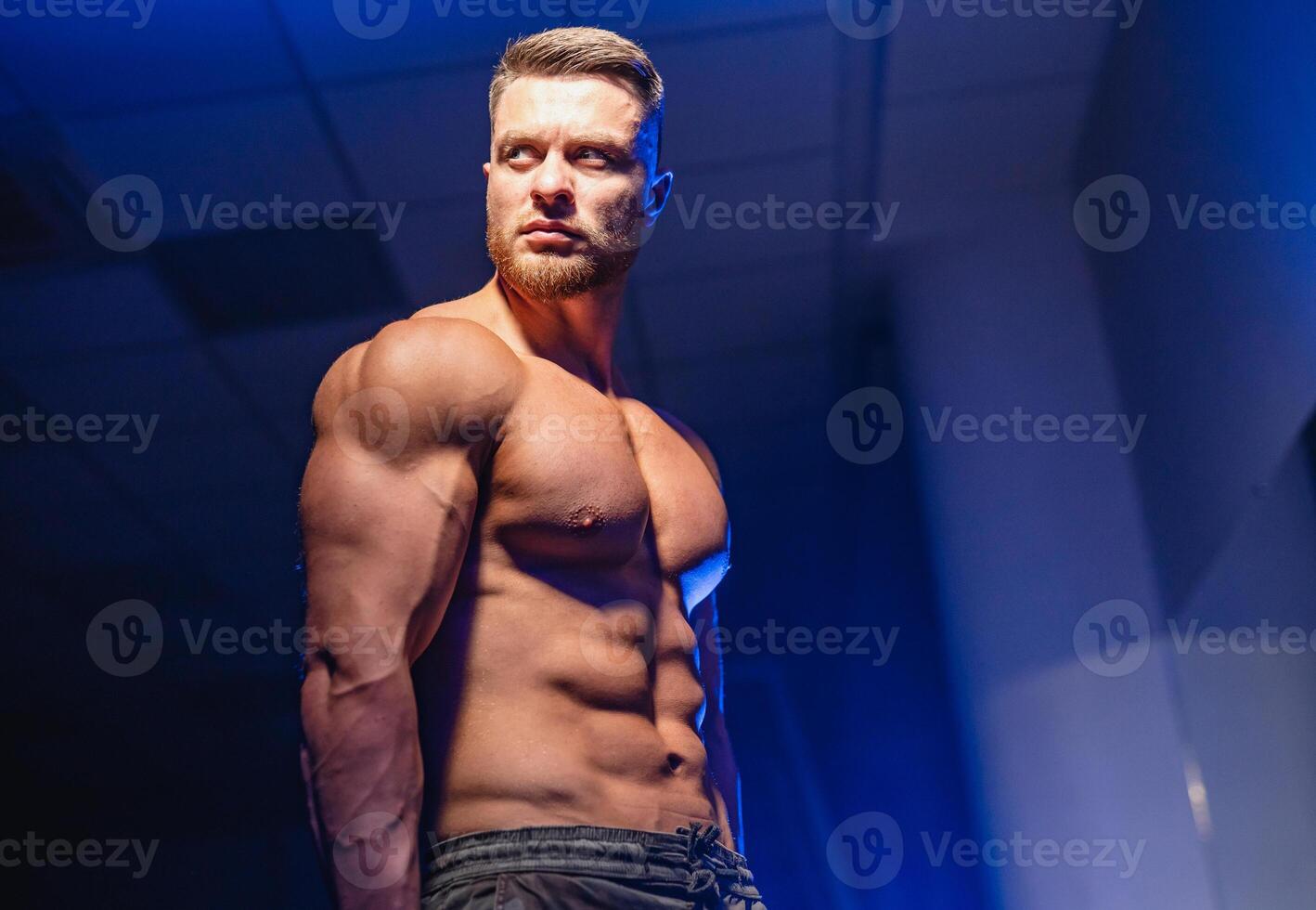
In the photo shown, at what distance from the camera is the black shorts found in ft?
3.30

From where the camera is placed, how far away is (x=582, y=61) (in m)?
1.53

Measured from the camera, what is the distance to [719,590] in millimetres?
5418

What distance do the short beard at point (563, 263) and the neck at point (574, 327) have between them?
20 mm

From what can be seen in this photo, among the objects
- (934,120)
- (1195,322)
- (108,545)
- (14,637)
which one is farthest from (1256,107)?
(14,637)

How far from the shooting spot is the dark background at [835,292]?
8.23 feet
